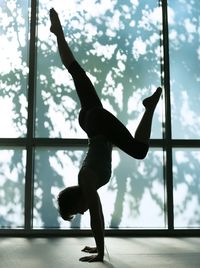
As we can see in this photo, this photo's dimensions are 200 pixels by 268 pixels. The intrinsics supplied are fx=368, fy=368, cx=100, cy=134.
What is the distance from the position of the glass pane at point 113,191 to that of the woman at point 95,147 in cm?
107

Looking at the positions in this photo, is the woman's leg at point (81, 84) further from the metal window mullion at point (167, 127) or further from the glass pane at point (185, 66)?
the glass pane at point (185, 66)

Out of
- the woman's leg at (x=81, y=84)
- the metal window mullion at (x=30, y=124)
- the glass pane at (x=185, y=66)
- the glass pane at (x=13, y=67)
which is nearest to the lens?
the woman's leg at (x=81, y=84)

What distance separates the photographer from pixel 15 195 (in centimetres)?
367

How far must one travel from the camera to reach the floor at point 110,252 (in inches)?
87.8

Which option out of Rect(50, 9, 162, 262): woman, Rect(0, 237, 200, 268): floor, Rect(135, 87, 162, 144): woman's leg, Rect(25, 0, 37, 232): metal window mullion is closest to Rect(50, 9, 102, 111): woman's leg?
Rect(50, 9, 162, 262): woman

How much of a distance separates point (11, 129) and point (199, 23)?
233cm

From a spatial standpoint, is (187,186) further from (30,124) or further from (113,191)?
(30,124)

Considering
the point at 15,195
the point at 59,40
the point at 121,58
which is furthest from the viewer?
the point at 121,58

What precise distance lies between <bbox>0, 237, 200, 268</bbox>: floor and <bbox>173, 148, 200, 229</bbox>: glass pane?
1.21ft

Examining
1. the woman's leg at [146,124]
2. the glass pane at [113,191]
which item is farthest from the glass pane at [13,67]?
the woman's leg at [146,124]

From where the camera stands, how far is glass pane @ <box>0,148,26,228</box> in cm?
365

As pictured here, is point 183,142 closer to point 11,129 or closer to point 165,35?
point 165,35

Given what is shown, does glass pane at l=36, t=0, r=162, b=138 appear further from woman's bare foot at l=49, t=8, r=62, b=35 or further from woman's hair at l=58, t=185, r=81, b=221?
woman's hair at l=58, t=185, r=81, b=221

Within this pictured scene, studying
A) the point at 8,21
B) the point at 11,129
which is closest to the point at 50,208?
the point at 11,129
